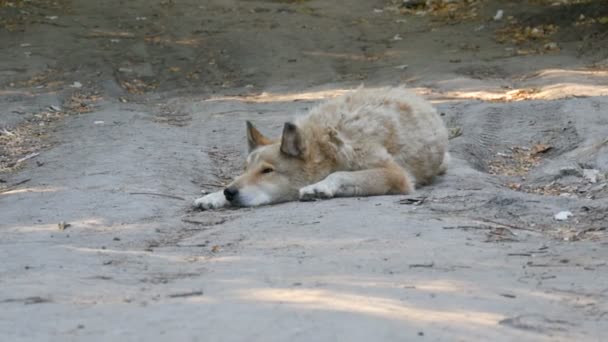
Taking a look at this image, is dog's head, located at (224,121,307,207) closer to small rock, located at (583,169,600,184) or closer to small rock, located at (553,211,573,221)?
small rock, located at (553,211,573,221)

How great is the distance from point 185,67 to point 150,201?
1005cm

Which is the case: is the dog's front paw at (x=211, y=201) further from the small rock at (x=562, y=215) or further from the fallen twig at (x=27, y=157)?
the fallen twig at (x=27, y=157)

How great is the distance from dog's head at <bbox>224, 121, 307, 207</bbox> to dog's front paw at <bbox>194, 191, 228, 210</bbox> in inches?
3.6

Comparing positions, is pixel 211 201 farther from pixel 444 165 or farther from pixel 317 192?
pixel 444 165

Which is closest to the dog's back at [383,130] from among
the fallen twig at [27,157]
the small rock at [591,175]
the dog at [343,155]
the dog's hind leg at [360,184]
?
the dog at [343,155]

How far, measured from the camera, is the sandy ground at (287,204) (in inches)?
191

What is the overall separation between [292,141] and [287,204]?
0.58m

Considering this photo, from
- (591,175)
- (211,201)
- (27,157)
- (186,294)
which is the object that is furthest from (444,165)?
(186,294)

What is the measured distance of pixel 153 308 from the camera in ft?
16.1

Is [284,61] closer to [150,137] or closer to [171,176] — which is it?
[150,137]

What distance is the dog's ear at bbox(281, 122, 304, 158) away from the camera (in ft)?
29.0

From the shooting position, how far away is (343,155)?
9047mm

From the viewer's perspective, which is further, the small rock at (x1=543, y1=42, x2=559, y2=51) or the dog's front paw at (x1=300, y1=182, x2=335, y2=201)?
the small rock at (x1=543, y1=42, x2=559, y2=51)

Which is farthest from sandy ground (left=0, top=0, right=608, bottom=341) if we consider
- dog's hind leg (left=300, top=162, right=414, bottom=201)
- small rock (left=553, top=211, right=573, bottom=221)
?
dog's hind leg (left=300, top=162, right=414, bottom=201)
